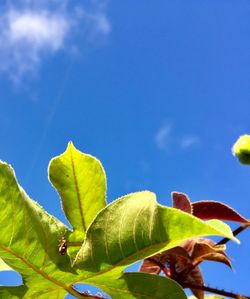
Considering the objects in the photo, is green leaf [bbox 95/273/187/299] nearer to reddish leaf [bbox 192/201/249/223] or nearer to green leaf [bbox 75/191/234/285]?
green leaf [bbox 75/191/234/285]

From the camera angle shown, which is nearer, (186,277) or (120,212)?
(120,212)

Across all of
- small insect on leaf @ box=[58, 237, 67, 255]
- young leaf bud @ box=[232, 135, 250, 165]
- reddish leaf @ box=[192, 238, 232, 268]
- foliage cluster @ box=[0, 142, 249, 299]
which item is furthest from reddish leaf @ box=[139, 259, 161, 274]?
young leaf bud @ box=[232, 135, 250, 165]

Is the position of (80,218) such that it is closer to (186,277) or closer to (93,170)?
(93,170)

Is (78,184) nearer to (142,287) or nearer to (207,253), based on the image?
(142,287)

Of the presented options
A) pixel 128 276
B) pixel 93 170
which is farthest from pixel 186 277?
pixel 93 170

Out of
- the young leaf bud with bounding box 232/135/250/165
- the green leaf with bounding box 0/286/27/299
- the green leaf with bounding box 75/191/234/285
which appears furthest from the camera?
the young leaf bud with bounding box 232/135/250/165

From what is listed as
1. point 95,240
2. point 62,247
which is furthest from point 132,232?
point 62,247
